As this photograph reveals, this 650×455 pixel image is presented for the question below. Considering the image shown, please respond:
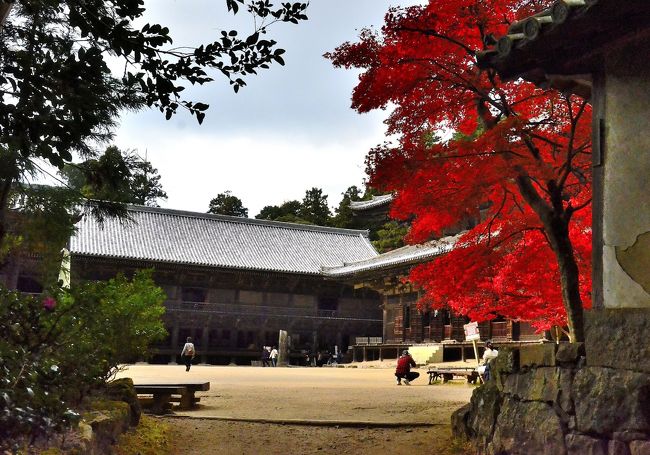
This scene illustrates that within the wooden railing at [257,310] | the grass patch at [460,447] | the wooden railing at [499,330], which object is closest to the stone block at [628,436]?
the grass patch at [460,447]

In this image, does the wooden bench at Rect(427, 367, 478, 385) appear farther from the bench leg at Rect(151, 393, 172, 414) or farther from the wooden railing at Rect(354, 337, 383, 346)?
the wooden railing at Rect(354, 337, 383, 346)

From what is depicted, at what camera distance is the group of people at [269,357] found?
32812mm

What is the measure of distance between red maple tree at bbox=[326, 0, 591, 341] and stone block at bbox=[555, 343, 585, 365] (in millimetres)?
1497

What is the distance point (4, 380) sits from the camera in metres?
3.98

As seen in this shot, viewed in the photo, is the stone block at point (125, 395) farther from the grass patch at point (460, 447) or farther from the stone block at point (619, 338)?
the stone block at point (619, 338)

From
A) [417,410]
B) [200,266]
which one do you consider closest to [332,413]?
[417,410]

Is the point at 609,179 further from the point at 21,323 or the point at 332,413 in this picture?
the point at 332,413

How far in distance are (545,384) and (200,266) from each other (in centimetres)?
3054

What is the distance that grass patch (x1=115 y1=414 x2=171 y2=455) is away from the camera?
22.0ft

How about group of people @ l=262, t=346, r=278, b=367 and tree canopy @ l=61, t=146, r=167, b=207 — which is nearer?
tree canopy @ l=61, t=146, r=167, b=207

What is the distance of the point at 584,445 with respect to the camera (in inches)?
203

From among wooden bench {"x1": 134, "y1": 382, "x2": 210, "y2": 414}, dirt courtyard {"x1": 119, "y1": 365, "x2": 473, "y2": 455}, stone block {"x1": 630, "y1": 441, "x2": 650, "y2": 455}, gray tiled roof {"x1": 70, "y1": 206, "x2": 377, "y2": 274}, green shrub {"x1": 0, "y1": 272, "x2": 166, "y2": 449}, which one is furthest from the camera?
gray tiled roof {"x1": 70, "y1": 206, "x2": 377, "y2": 274}

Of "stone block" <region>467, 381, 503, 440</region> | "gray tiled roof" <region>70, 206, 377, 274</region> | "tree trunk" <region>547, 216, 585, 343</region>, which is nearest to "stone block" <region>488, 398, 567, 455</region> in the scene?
"stone block" <region>467, 381, 503, 440</region>

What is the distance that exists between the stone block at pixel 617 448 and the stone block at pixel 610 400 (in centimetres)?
9
